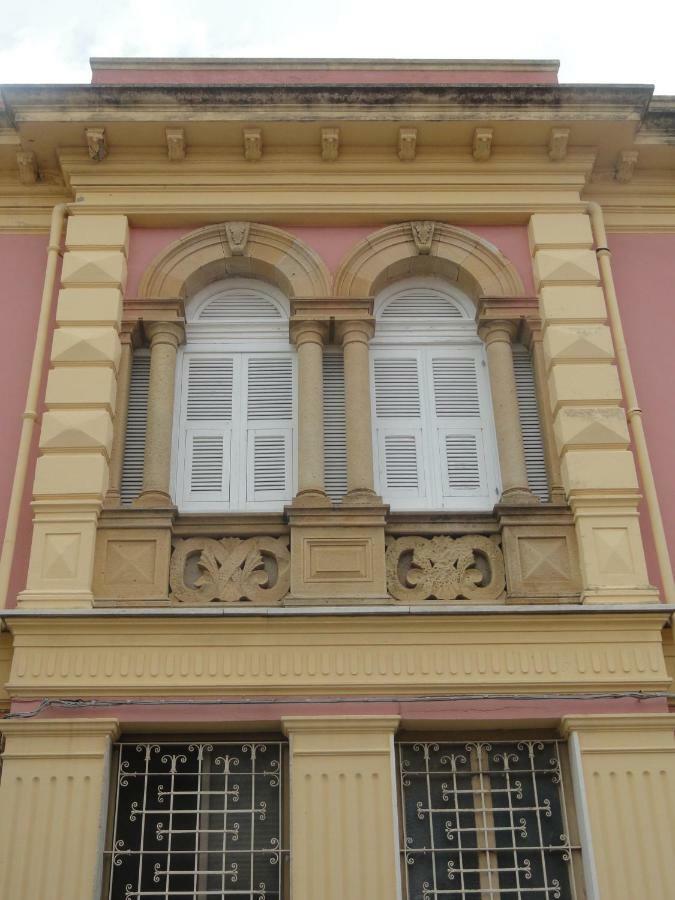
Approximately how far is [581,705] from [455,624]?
1147mm

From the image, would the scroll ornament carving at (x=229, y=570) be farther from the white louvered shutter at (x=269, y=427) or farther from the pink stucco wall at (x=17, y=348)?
the pink stucco wall at (x=17, y=348)

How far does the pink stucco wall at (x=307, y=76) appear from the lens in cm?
1175

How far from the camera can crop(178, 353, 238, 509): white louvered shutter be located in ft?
33.1

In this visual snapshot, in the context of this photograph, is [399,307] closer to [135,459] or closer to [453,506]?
[453,506]

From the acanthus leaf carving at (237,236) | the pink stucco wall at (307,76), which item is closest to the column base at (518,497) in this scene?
the acanthus leaf carving at (237,236)

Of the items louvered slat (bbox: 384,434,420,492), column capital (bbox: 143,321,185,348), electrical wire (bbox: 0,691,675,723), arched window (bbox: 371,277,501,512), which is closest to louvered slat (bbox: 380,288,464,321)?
arched window (bbox: 371,277,501,512)

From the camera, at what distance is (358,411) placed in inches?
399

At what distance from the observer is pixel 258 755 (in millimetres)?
8672

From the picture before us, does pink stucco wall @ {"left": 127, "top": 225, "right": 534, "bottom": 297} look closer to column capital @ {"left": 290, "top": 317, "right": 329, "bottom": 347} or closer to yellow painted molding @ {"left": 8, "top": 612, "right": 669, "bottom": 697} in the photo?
column capital @ {"left": 290, "top": 317, "right": 329, "bottom": 347}

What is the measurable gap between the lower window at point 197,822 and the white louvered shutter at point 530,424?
11.0 ft

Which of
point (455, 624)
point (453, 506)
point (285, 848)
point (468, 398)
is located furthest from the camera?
point (468, 398)

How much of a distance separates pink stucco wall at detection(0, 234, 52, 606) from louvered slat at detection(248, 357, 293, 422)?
2.06 metres

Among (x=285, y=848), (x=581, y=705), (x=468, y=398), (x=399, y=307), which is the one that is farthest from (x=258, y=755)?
(x=399, y=307)

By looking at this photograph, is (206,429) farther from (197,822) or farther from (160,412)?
(197,822)
